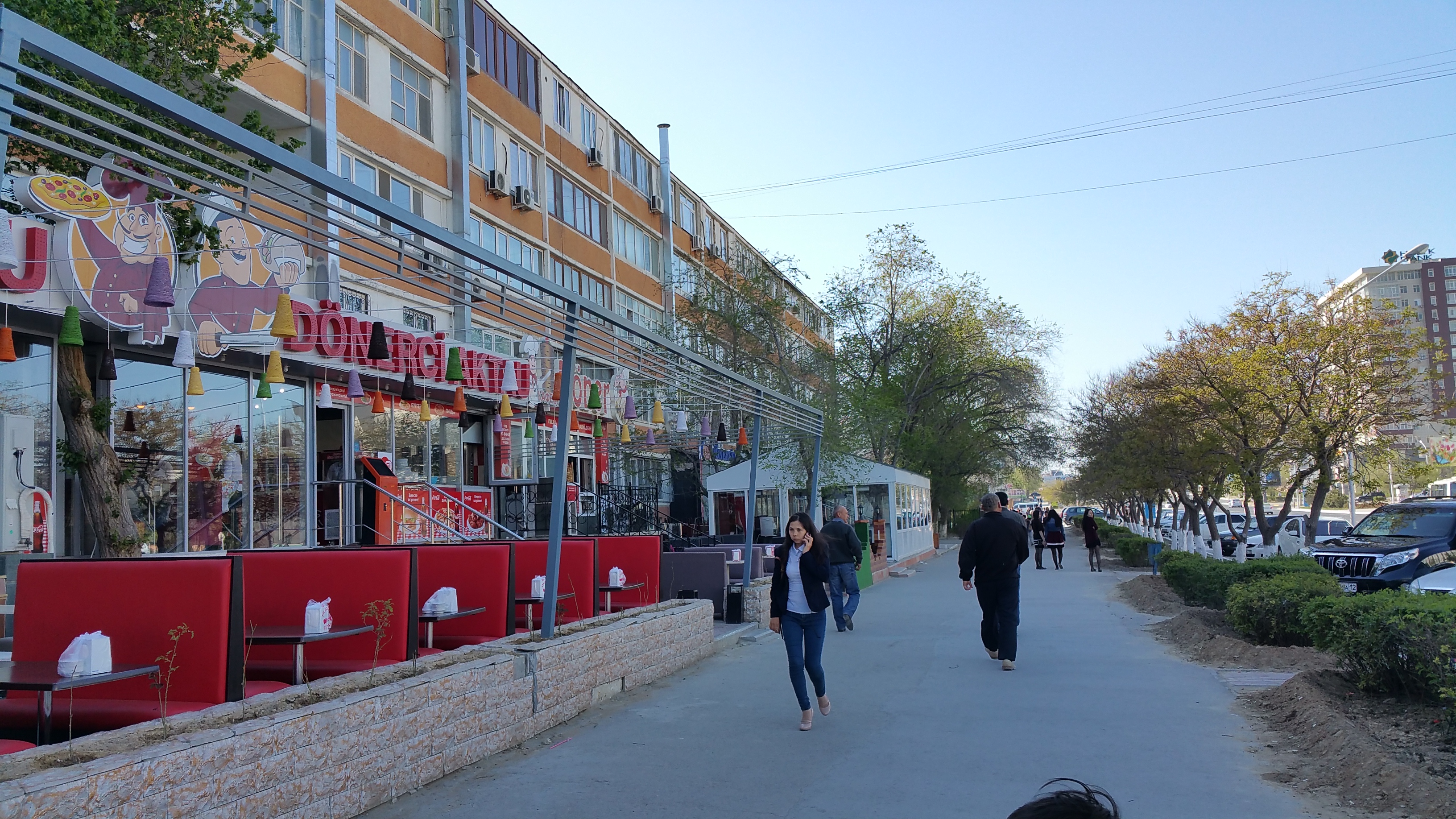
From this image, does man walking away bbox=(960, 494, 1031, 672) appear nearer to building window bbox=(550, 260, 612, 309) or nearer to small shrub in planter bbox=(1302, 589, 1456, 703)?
small shrub in planter bbox=(1302, 589, 1456, 703)

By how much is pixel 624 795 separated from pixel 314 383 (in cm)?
1203

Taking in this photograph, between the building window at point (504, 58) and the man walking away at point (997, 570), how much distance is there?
19380 millimetres

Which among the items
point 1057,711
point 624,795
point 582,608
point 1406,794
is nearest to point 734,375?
point 582,608

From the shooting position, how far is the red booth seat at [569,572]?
9922mm

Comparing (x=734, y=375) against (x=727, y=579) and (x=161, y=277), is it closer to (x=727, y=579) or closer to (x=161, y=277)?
(x=727, y=579)

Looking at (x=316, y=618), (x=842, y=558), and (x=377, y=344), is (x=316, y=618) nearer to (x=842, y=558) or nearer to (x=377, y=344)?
(x=377, y=344)

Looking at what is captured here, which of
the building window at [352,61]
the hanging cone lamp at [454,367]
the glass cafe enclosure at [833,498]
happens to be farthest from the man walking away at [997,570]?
the building window at [352,61]

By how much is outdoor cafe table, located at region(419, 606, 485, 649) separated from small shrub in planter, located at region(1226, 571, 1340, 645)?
7.71 meters

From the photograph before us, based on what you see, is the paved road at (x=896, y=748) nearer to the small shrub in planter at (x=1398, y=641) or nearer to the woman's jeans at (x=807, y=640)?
the woman's jeans at (x=807, y=640)

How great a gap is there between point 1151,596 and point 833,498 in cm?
1247

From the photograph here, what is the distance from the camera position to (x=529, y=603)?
9086 mm

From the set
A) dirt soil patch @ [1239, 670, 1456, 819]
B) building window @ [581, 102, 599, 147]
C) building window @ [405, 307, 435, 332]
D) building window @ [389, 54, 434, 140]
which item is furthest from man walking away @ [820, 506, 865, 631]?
building window @ [581, 102, 599, 147]

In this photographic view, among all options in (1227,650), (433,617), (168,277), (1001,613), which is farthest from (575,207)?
(168,277)

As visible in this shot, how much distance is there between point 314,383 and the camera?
16.0m
